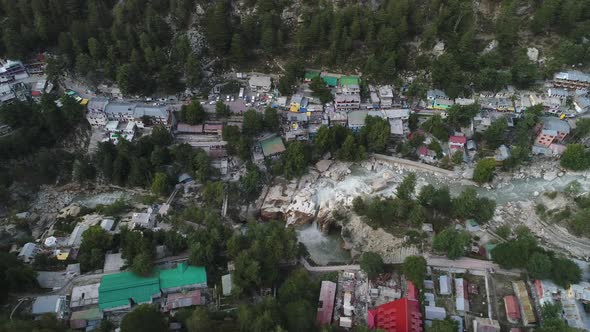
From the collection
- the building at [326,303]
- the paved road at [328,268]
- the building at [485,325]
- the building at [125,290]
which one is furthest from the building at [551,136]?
the building at [125,290]

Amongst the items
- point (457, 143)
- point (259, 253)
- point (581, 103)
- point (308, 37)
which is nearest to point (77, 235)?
point (259, 253)

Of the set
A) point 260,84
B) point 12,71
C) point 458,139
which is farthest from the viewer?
point 260,84

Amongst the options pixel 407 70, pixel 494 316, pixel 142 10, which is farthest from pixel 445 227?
pixel 142 10

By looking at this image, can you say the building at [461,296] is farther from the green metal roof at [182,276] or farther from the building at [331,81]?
the building at [331,81]

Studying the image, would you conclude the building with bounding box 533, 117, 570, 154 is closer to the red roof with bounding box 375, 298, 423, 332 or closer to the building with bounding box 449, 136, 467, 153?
the building with bounding box 449, 136, 467, 153

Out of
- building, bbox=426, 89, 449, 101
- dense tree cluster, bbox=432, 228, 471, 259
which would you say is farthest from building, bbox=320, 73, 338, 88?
dense tree cluster, bbox=432, 228, 471, 259

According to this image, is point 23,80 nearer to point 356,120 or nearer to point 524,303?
point 356,120
